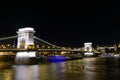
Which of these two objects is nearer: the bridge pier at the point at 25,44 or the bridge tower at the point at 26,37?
the bridge pier at the point at 25,44

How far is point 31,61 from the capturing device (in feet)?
151

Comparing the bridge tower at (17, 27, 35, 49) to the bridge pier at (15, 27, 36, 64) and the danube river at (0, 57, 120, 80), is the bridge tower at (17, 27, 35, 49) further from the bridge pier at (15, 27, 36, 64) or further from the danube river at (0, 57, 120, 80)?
the danube river at (0, 57, 120, 80)

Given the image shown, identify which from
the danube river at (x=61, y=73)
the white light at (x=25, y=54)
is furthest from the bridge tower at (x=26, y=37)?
the danube river at (x=61, y=73)

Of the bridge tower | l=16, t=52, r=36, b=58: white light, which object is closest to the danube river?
l=16, t=52, r=36, b=58: white light

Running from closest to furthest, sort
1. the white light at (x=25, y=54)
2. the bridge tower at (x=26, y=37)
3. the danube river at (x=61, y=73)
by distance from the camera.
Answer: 1. the danube river at (x=61, y=73)
2. the white light at (x=25, y=54)
3. the bridge tower at (x=26, y=37)

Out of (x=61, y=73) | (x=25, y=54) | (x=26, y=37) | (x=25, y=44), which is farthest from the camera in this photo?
(x=25, y=44)

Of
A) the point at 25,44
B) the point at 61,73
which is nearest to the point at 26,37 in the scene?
the point at 25,44

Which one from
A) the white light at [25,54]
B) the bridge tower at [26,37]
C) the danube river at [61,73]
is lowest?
the danube river at [61,73]

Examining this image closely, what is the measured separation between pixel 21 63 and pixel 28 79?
78.7ft

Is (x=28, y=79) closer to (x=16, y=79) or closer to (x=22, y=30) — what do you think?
(x=16, y=79)

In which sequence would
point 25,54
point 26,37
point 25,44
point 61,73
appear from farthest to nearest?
point 25,44 < point 26,37 < point 25,54 < point 61,73

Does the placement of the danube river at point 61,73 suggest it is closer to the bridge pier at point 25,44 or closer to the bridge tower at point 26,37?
the bridge pier at point 25,44

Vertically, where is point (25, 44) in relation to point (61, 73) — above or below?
above

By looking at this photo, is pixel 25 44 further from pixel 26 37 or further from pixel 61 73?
pixel 61 73
